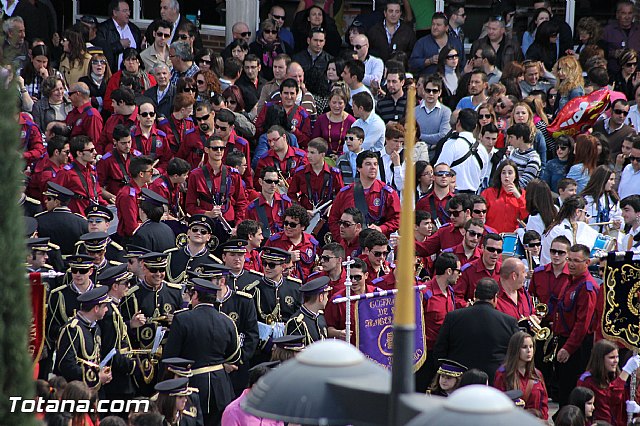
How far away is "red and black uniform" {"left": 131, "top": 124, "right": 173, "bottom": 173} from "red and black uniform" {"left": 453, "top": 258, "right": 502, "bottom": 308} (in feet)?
14.7

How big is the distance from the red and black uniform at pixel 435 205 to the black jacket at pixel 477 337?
2.84 meters

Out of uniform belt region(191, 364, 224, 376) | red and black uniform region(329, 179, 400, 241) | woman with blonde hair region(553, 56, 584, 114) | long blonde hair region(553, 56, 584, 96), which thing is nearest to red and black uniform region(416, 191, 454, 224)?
red and black uniform region(329, 179, 400, 241)

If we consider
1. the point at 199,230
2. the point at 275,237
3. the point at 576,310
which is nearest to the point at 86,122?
the point at 275,237

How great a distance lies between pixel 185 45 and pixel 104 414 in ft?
27.2

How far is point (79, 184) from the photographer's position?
13922mm

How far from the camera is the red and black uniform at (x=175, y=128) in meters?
15.4

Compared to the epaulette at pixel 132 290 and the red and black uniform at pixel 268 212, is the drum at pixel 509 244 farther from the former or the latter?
the epaulette at pixel 132 290

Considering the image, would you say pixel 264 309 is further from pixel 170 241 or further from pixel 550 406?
pixel 550 406

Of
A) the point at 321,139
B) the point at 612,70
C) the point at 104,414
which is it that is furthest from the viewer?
the point at 612,70

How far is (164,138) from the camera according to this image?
15.2 m

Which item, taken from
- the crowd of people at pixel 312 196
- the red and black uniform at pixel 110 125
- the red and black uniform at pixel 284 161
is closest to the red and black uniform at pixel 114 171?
the crowd of people at pixel 312 196

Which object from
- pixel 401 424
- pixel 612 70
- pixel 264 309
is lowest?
pixel 264 309

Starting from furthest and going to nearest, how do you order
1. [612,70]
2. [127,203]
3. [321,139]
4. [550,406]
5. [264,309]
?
[612,70] → [321,139] → [127,203] → [550,406] → [264,309]

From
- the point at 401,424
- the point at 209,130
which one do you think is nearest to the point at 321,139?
the point at 209,130
